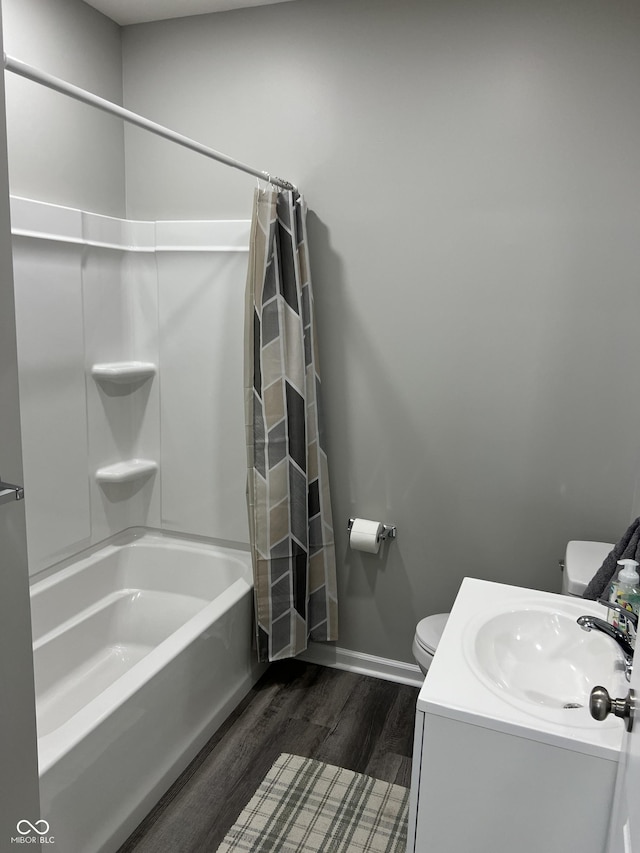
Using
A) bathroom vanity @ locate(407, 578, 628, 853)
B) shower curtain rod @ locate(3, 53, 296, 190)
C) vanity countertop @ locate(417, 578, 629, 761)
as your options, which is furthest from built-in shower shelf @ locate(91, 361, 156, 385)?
bathroom vanity @ locate(407, 578, 628, 853)

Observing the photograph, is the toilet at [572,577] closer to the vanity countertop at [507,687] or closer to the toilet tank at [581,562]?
the toilet tank at [581,562]

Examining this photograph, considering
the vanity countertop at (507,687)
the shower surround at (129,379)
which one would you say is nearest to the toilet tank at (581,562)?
the vanity countertop at (507,687)

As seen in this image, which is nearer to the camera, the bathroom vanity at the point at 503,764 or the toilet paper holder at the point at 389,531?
the bathroom vanity at the point at 503,764

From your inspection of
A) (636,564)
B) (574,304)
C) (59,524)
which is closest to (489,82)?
(574,304)

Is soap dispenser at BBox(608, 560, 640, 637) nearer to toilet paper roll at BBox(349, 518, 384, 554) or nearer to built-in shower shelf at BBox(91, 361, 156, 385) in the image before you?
toilet paper roll at BBox(349, 518, 384, 554)

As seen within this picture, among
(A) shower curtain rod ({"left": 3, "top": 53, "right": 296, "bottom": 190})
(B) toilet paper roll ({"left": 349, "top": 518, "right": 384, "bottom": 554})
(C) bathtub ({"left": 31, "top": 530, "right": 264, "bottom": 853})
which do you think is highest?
(A) shower curtain rod ({"left": 3, "top": 53, "right": 296, "bottom": 190})

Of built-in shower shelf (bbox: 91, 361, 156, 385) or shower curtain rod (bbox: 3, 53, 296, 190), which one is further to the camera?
built-in shower shelf (bbox: 91, 361, 156, 385)

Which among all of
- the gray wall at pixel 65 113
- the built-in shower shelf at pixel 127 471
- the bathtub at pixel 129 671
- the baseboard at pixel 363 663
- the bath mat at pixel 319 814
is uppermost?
the gray wall at pixel 65 113

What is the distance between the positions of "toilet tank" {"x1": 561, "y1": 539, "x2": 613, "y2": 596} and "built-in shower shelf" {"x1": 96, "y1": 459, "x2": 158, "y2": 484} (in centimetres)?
181

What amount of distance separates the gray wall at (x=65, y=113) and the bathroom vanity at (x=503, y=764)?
2.17 metres

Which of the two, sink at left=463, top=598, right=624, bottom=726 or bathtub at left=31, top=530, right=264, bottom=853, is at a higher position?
sink at left=463, top=598, right=624, bottom=726

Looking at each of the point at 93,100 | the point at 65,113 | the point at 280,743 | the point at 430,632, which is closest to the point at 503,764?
the point at 430,632

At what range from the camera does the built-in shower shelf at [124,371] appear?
2.70 meters

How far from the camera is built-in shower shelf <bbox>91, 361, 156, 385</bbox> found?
2.70 metres
